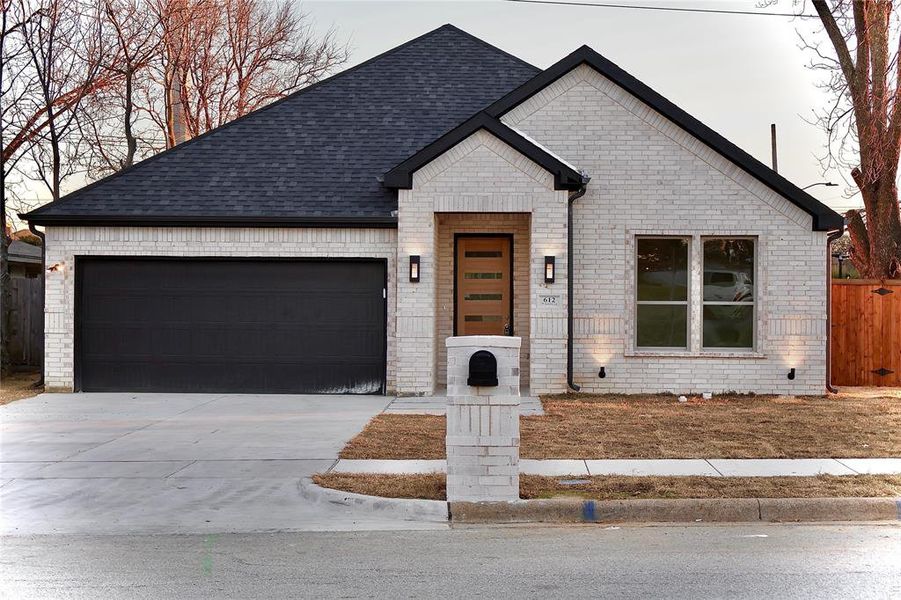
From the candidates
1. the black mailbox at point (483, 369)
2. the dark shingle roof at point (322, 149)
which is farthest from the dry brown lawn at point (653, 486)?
the dark shingle roof at point (322, 149)

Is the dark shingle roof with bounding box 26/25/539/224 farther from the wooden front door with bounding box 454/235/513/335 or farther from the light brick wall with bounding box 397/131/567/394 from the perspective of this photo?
the wooden front door with bounding box 454/235/513/335

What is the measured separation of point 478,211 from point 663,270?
355 cm

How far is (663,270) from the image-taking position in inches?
632

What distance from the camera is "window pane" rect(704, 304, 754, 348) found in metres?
15.9

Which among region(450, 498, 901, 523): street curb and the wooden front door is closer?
region(450, 498, 901, 523): street curb

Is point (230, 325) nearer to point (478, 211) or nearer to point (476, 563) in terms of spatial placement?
point (478, 211)

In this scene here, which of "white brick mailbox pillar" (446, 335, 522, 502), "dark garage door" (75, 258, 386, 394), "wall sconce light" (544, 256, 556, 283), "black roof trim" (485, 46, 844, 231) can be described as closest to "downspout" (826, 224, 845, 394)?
"black roof trim" (485, 46, 844, 231)

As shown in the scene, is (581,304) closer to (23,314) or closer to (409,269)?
(409,269)

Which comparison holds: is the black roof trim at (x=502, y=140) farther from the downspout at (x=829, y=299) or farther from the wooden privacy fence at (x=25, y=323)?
the wooden privacy fence at (x=25, y=323)

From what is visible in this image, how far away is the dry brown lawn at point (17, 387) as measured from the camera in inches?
608

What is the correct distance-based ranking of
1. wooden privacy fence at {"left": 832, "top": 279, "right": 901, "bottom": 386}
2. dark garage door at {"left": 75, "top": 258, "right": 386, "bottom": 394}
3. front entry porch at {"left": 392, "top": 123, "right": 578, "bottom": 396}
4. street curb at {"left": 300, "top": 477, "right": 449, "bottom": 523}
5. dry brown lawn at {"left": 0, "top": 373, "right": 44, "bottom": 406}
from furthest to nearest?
wooden privacy fence at {"left": 832, "top": 279, "right": 901, "bottom": 386} < dark garage door at {"left": 75, "top": 258, "right": 386, "bottom": 394} < dry brown lawn at {"left": 0, "top": 373, "right": 44, "bottom": 406} < front entry porch at {"left": 392, "top": 123, "right": 578, "bottom": 396} < street curb at {"left": 300, "top": 477, "right": 449, "bottom": 523}

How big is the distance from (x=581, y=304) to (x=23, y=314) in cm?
1285

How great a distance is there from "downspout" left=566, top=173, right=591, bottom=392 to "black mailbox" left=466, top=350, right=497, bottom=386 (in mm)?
7528

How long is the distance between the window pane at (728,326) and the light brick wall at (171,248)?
562cm
